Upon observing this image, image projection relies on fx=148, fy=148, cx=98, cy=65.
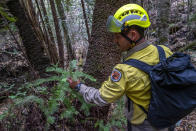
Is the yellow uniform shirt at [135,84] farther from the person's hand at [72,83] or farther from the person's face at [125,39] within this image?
the person's hand at [72,83]

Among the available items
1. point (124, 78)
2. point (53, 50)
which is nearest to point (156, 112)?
point (124, 78)

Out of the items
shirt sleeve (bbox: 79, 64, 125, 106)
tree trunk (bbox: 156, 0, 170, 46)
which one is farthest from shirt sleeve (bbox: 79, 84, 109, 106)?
tree trunk (bbox: 156, 0, 170, 46)

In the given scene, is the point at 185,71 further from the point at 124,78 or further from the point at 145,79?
the point at 124,78

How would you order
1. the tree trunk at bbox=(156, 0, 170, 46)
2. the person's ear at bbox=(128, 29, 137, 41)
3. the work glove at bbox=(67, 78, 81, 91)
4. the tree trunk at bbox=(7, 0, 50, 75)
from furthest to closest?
the tree trunk at bbox=(156, 0, 170, 46) → the tree trunk at bbox=(7, 0, 50, 75) → the work glove at bbox=(67, 78, 81, 91) → the person's ear at bbox=(128, 29, 137, 41)

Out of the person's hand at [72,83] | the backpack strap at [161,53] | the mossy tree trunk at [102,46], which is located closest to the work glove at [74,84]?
the person's hand at [72,83]

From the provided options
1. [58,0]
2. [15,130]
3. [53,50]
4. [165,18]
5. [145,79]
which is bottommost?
[15,130]

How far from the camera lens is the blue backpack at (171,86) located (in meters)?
1.71

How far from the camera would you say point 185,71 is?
174cm

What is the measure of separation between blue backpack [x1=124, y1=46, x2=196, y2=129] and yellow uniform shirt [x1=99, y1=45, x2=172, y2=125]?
0.29 feet

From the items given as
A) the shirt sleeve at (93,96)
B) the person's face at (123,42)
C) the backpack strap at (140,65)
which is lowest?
the shirt sleeve at (93,96)

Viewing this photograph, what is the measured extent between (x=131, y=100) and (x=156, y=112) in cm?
38

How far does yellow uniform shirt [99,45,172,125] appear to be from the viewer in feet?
6.23

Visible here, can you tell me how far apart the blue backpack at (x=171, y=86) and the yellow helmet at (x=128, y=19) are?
0.50 meters

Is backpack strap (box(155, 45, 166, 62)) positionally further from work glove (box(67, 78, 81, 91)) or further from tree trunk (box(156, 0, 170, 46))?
tree trunk (box(156, 0, 170, 46))
